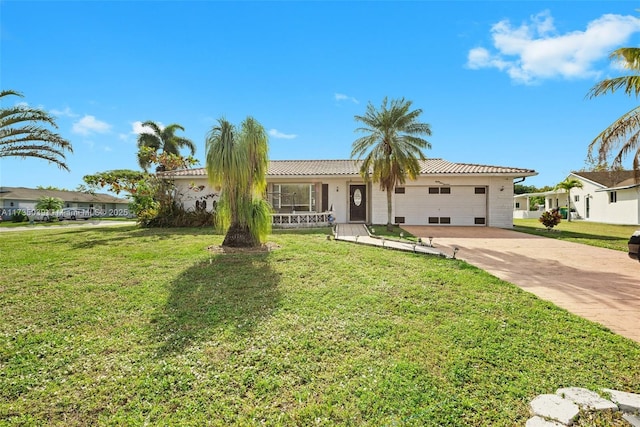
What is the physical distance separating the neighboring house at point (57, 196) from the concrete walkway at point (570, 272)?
1398 inches

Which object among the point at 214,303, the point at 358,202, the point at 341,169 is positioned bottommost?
the point at 214,303

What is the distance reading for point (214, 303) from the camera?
5016mm

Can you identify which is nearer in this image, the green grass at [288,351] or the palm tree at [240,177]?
the green grass at [288,351]

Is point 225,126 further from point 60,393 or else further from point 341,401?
point 341,401

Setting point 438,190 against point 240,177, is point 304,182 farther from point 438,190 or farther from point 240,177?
point 240,177

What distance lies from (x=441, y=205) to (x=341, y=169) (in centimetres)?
696

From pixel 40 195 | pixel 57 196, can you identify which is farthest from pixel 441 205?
pixel 57 196

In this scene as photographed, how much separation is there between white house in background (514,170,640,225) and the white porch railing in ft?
75.0

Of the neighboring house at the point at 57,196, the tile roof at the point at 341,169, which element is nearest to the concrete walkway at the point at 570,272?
the tile roof at the point at 341,169

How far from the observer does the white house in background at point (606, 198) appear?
23.4 meters

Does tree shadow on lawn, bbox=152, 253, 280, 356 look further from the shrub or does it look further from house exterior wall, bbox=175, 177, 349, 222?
the shrub

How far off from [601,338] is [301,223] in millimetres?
13240

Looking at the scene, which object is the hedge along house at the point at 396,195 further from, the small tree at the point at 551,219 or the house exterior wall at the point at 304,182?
the small tree at the point at 551,219

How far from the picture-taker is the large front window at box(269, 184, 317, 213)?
769 inches
